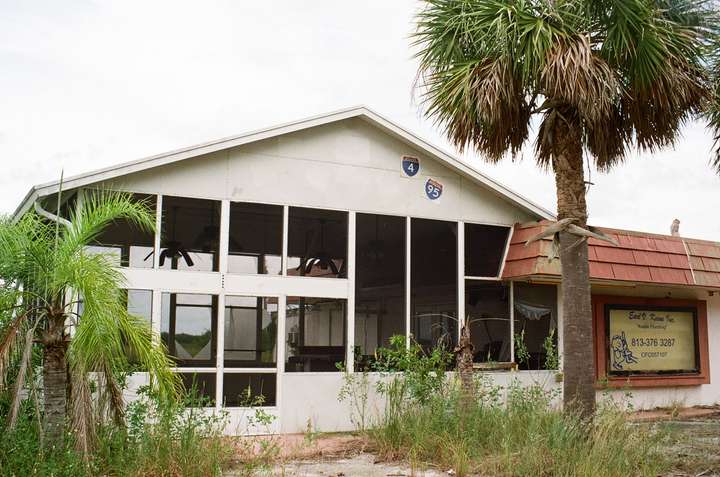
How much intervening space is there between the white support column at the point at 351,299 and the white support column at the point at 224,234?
6.43 ft

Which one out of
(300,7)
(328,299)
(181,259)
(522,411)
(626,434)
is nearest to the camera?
(626,434)

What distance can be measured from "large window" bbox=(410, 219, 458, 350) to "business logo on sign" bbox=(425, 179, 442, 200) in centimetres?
42

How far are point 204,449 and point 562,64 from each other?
19.1 ft

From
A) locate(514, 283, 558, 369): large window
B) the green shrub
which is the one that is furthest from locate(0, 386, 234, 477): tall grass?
locate(514, 283, 558, 369): large window

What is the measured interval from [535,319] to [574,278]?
15.0 feet

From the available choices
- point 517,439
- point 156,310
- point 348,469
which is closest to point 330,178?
point 156,310

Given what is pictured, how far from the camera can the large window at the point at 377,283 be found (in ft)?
40.8

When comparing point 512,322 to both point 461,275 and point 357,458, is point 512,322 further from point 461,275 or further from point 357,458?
point 357,458

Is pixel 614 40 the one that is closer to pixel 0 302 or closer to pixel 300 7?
pixel 300 7

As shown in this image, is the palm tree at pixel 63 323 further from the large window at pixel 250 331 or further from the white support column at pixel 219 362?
the large window at pixel 250 331

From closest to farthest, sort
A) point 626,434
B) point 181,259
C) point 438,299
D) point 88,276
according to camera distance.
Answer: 1. point 88,276
2. point 626,434
3. point 181,259
4. point 438,299

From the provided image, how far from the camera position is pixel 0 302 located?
25.1 ft

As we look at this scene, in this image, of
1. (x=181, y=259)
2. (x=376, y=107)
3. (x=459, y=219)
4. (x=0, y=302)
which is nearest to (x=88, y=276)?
(x=0, y=302)

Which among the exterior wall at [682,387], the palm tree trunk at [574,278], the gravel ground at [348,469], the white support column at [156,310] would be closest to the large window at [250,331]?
the white support column at [156,310]
